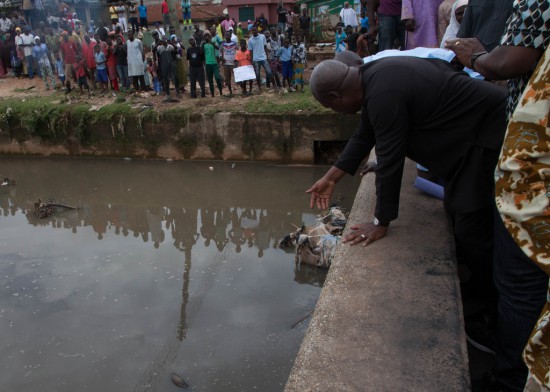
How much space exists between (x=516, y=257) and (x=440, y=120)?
972mm

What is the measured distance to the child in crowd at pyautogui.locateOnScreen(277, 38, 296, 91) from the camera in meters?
12.1

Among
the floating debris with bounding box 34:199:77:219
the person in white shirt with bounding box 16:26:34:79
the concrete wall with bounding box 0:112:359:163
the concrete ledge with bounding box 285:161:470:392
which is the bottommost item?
the floating debris with bounding box 34:199:77:219

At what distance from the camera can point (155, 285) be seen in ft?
19.5

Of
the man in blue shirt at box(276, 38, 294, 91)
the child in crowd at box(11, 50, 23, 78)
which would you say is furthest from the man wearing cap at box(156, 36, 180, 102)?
the child in crowd at box(11, 50, 23, 78)

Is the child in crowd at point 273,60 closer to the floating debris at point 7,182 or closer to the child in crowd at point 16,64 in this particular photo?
the floating debris at point 7,182

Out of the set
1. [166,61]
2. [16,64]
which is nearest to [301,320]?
[166,61]

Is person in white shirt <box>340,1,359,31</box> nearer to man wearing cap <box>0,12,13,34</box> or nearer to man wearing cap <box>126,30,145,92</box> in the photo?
man wearing cap <box>126,30,145,92</box>

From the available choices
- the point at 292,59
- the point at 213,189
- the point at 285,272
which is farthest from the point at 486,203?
the point at 292,59

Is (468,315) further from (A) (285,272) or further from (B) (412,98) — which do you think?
(A) (285,272)

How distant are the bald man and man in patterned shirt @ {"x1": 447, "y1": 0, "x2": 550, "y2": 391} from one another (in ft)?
1.51

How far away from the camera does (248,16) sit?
24.9 m

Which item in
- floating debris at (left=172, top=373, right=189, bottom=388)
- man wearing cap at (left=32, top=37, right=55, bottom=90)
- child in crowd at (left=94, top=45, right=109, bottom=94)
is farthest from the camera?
man wearing cap at (left=32, top=37, right=55, bottom=90)

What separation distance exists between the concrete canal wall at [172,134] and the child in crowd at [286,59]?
2.09m

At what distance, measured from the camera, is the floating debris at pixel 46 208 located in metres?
8.44
